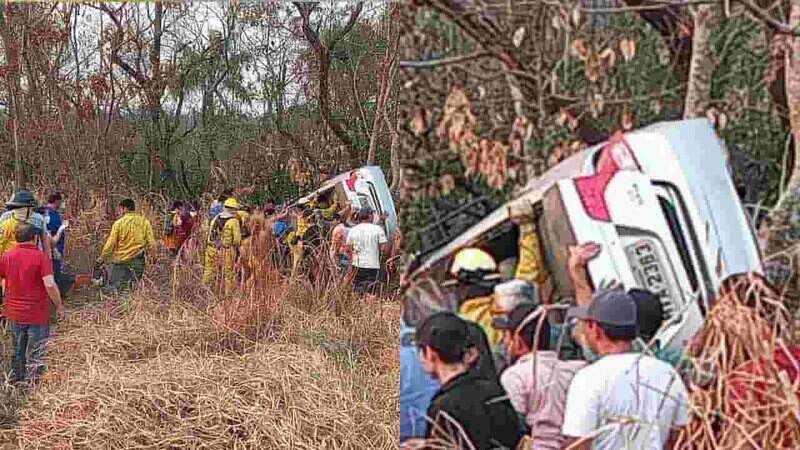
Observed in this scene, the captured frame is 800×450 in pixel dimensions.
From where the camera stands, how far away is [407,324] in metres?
2.54

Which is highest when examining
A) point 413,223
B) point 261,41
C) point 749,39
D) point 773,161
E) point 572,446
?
point 261,41

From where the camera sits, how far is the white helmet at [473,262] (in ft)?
8.13

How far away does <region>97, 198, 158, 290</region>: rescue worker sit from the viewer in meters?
5.74

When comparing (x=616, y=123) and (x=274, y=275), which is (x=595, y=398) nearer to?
(x=616, y=123)

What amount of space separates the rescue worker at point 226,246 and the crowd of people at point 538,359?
355 centimetres

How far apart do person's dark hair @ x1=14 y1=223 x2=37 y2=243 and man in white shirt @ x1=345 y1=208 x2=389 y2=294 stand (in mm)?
2086

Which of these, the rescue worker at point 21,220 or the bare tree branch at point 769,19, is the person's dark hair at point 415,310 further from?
the rescue worker at point 21,220

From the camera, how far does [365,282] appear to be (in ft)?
19.4

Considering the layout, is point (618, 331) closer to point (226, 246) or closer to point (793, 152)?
point (793, 152)

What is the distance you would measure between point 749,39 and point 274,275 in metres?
4.02

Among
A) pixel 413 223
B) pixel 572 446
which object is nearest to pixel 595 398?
pixel 572 446

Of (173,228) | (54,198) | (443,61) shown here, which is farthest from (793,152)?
(54,198)

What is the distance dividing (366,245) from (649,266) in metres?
3.48

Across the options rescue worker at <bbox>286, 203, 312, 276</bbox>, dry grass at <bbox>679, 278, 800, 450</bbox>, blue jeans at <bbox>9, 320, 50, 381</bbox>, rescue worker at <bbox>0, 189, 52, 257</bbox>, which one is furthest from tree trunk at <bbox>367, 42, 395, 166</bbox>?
dry grass at <bbox>679, 278, 800, 450</bbox>
